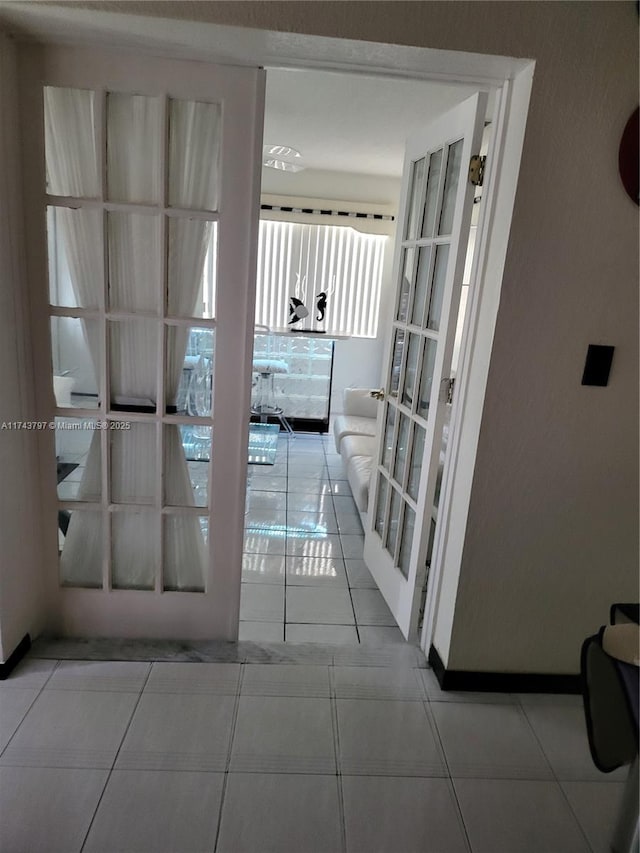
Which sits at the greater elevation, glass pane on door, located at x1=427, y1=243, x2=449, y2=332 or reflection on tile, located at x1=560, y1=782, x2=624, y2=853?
glass pane on door, located at x1=427, y1=243, x2=449, y2=332

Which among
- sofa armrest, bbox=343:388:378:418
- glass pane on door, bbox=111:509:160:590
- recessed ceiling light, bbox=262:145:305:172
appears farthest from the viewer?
sofa armrest, bbox=343:388:378:418

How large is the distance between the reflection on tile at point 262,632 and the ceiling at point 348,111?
2.09 m

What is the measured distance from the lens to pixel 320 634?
7.52ft

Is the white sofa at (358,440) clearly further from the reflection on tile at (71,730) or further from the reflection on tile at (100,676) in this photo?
the reflection on tile at (71,730)

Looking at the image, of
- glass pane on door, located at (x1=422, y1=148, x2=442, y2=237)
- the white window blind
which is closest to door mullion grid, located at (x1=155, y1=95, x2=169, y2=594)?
glass pane on door, located at (x1=422, y1=148, x2=442, y2=237)

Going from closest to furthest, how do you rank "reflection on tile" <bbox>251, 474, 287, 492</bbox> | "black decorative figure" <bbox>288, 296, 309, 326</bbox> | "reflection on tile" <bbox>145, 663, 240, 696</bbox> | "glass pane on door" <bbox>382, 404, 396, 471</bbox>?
"reflection on tile" <bbox>145, 663, 240, 696</bbox> → "glass pane on door" <bbox>382, 404, 396, 471</bbox> → "reflection on tile" <bbox>251, 474, 287, 492</bbox> → "black decorative figure" <bbox>288, 296, 309, 326</bbox>

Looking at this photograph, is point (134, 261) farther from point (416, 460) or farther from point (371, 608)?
point (371, 608)

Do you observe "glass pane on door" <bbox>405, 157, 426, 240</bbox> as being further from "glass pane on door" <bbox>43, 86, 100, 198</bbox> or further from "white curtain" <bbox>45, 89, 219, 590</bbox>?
"glass pane on door" <bbox>43, 86, 100, 198</bbox>

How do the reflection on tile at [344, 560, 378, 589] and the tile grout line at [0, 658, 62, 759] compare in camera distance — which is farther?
the reflection on tile at [344, 560, 378, 589]

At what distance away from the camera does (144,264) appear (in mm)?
1785

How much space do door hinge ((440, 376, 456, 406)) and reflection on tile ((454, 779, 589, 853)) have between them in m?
1.16

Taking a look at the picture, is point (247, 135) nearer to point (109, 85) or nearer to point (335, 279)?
point (109, 85)

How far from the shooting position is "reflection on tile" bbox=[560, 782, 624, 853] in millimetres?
1450

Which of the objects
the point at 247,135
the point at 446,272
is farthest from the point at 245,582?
the point at 247,135
